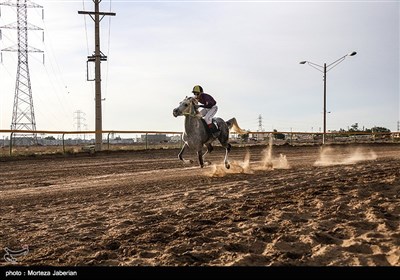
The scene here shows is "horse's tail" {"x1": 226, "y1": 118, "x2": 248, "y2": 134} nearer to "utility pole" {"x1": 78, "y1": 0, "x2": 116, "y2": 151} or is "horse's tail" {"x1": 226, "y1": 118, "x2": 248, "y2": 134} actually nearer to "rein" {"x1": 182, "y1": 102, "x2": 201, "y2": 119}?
"rein" {"x1": 182, "y1": 102, "x2": 201, "y2": 119}

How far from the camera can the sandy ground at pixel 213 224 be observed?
4453 millimetres

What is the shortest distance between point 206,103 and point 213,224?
7470mm

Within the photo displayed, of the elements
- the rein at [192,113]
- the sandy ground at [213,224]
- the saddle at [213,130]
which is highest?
the rein at [192,113]

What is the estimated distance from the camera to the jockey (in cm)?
1273

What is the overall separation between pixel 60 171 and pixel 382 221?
12140 millimetres

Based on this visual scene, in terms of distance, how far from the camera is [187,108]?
1217cm

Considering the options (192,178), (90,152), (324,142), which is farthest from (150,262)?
(324,142)

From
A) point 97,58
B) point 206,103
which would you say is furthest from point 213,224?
point 97,58

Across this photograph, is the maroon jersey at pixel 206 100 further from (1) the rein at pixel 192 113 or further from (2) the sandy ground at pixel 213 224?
(2) the sandy ground at pixel 213 224

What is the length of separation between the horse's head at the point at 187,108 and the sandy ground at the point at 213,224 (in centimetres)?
299

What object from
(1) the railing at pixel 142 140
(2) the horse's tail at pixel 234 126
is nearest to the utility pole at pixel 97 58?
(1) the railing at pixel 142 140

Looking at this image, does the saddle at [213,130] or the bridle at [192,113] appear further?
the saddle at [213,130]

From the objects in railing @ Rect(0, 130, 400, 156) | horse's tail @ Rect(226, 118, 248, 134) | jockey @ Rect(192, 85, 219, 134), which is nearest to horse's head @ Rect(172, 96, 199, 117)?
jockey @ Rect(192, 85, 219, 134)

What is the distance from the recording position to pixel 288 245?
468cm
